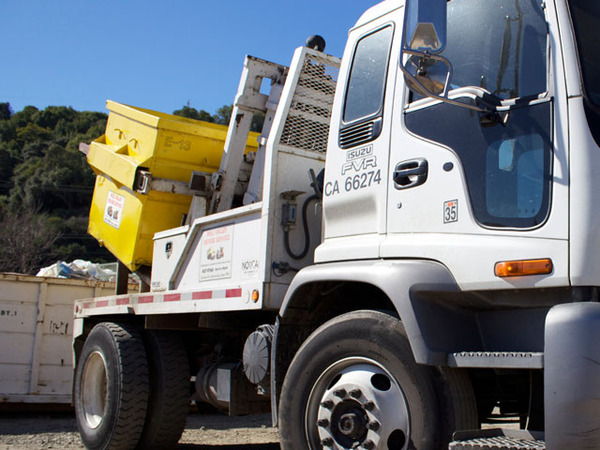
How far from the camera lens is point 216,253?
16.4 ft

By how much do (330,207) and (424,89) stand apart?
111cm

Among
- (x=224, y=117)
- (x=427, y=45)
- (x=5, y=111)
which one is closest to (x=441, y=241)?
(x=427, y=45)

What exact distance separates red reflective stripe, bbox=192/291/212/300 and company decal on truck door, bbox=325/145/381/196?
4.55 feet

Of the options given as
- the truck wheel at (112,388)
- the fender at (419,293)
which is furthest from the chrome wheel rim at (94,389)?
the fender at (419,293)

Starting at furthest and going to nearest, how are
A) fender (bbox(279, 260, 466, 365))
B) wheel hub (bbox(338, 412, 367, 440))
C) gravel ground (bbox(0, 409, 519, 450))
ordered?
gravel ground (bbox(0, 409, 519, 450)) → wheel hub (bbox(338, 412, 367, 440)) → fender (bbox(279, 260, 466, 365))

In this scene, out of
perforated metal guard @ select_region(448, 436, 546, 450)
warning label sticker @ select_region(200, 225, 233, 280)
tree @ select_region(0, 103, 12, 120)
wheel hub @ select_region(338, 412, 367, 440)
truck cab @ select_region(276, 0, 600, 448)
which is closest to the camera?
perforated metal guard @ select_region(448, 436, 546, 450)

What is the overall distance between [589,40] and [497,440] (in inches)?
67.5

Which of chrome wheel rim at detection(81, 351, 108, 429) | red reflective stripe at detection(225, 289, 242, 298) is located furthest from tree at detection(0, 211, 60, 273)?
red reflective stripe at detection(225, 289, 242, 298)

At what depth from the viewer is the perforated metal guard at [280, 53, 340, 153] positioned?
4762 mm

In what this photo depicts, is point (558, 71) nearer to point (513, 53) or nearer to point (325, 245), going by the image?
point (513, 53)

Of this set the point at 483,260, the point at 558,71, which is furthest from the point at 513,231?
the point at 558,71

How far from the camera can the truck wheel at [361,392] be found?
10.3 feet

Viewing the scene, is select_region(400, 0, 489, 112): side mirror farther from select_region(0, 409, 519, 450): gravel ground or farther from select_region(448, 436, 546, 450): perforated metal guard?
select_region(0, 409, 519, 450): gravel ground

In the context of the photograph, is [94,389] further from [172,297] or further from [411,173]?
[411,173]
